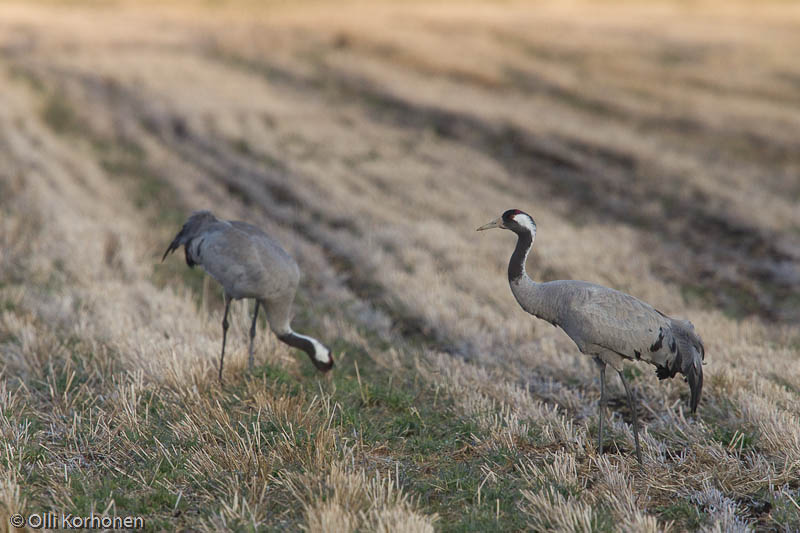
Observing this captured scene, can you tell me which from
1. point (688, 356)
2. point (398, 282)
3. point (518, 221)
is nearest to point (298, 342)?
point (518, 221)

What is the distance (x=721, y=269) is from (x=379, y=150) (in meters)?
9.19

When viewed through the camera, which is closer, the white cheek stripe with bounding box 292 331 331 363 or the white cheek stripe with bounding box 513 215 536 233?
the white cheek stripe with bounding box 513 215 536 233

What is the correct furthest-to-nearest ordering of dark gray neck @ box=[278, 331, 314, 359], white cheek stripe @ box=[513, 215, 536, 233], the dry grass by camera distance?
dark gray neck @ box=[278, 331, 314, 359], white cheek stripe @ box=[513, 215, 536, 233], the dry grass

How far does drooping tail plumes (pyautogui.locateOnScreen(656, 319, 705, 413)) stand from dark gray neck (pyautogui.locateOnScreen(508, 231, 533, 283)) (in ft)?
3.89

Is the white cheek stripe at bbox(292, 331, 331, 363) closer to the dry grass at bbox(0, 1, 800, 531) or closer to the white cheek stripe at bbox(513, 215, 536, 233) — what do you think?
the dry grass at bbox(0, 1, 800, 531)

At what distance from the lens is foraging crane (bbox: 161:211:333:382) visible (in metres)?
6.72

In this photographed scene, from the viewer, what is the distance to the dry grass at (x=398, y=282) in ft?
16.4

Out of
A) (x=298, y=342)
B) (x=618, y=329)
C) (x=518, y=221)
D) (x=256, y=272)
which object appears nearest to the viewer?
(x=618, y=329)

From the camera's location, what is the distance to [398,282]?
977cm

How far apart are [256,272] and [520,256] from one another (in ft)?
8.06

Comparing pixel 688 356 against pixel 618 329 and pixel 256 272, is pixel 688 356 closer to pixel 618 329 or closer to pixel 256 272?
pixel 618 329

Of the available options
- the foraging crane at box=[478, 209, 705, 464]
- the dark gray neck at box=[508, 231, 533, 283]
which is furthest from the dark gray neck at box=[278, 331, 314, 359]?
the foraging crane at box=[478, 209, 705, 464]

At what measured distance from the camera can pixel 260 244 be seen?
684cm

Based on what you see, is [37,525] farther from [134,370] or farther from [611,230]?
[611,230]
